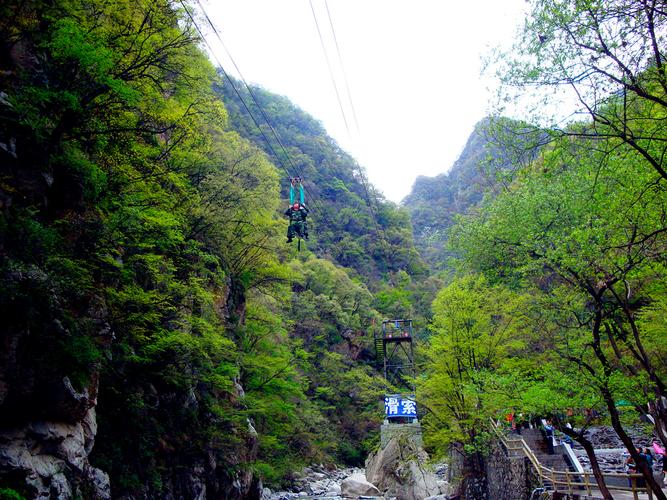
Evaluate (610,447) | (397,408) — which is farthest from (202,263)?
(610,447)

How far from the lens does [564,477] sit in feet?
43.2

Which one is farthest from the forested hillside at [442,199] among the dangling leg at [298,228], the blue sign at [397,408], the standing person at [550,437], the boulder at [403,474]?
the dangling leg at [298,228]

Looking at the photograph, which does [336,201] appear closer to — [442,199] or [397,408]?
[442,199]

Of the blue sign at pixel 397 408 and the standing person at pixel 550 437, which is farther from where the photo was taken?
the blue sign at pixel 397 408

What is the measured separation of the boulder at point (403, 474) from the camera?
2039 centimetres

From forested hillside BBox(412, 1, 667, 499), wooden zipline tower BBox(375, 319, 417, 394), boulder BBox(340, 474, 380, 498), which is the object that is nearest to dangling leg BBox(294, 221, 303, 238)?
forested hillside BBox(412, 1, 667, 499)

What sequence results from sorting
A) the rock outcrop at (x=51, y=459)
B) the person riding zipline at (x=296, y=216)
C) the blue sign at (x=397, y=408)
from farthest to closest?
the blue sign at (x=397, y=408), the person riding zipline at (x=296, y=216), the rock outcrop at (x=51, y=459)

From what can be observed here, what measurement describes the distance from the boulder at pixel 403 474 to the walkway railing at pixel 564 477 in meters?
5.52

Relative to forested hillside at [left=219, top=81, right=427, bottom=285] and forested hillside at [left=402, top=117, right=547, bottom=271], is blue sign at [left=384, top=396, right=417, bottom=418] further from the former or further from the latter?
forested hillside at [left=219, top=81, right=427, bottom=285]

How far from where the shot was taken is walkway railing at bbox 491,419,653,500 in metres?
10.7

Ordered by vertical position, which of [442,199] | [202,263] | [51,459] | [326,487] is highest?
[442,199]

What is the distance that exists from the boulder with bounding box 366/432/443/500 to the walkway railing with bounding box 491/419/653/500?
552 centimetres

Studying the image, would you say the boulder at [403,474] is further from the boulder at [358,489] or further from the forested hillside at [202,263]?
the forested hillside at [202,263]

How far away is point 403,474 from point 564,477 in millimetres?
9798
